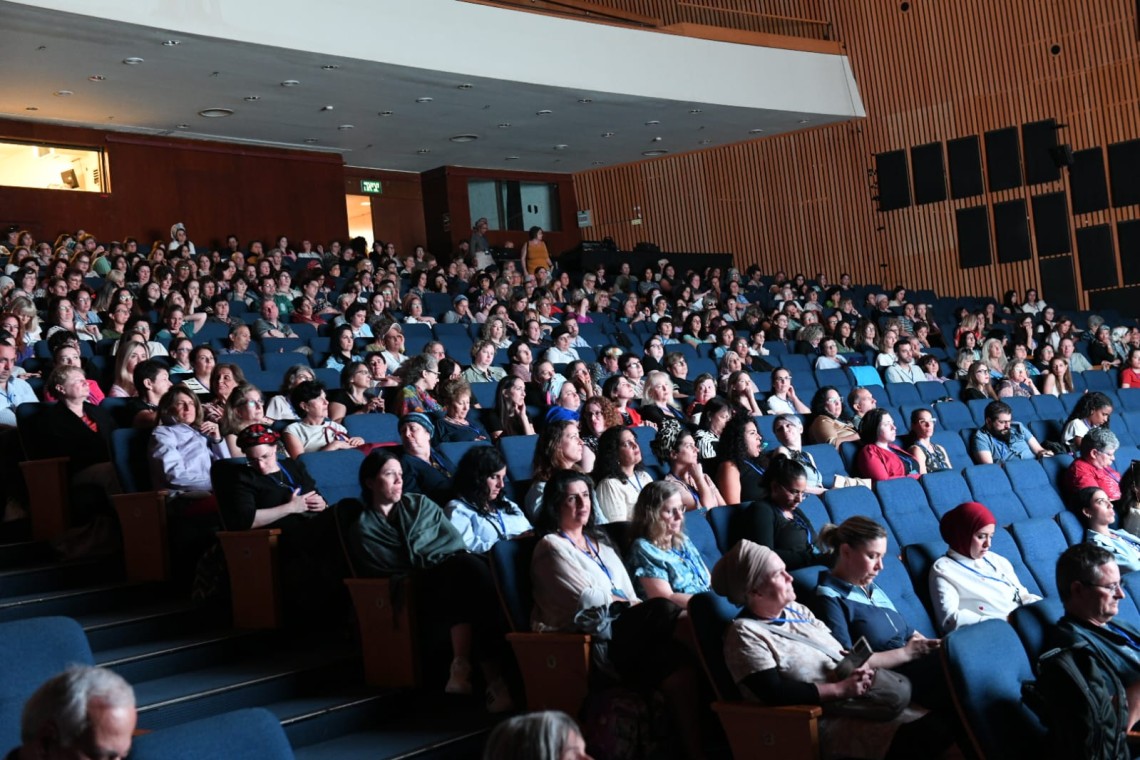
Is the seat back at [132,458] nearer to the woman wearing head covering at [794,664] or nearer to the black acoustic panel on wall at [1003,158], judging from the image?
the woman wearing head covering at [794,664]

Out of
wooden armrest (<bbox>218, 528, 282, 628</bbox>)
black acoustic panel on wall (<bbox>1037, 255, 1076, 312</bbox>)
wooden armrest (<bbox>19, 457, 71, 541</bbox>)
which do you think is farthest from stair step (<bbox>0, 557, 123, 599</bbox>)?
black acoustic panel on wall (<bbox>1037, 255, 1076, 312</bbox>)

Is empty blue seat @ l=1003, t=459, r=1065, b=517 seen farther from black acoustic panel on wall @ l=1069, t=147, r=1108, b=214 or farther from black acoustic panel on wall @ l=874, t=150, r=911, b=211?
black acoustic panel on wall @ l=874, t=150, r=911, b=211

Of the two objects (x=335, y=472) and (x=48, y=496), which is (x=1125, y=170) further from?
(x=48, y=496)

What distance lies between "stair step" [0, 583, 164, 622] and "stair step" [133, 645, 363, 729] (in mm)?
444

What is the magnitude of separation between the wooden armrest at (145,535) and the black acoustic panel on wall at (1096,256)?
9163mm

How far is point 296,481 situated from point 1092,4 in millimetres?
9138

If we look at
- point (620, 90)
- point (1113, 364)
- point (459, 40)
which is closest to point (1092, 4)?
point (1113, 364)

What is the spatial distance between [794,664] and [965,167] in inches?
374

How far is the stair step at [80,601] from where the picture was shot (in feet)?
10.0

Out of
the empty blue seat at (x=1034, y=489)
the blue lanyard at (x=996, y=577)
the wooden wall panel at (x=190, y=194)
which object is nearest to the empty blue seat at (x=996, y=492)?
the empty blue seat at (x=1034, y=489)

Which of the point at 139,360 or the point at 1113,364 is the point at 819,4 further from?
the point at 139,360

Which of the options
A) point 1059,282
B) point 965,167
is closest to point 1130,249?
point 1059,282

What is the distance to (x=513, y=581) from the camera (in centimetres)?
275

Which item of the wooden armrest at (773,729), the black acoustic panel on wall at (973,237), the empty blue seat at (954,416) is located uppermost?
the black acoustic panel on wall at (973,237)
